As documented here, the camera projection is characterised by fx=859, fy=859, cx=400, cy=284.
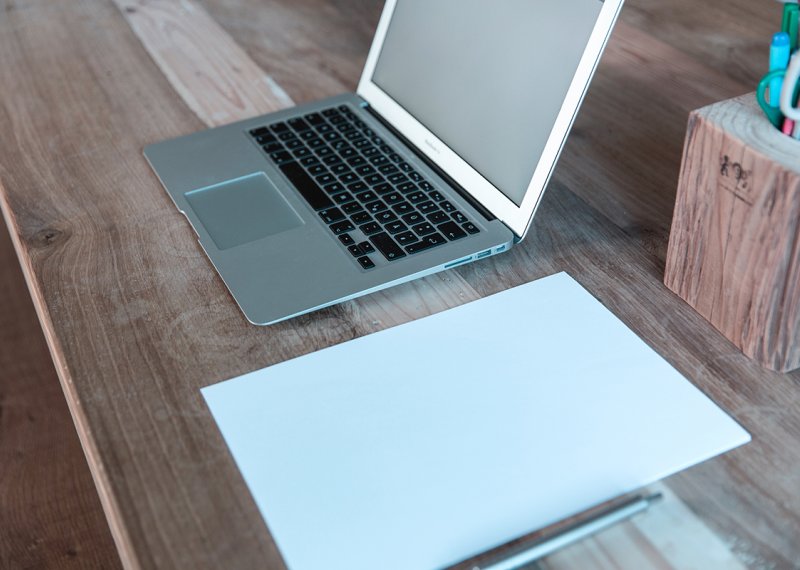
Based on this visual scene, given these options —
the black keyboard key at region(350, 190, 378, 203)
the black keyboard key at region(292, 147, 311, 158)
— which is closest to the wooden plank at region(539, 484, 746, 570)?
the black keyboard key at region(350, 190, 378, 203)

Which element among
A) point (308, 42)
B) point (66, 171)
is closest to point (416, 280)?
point (66, 171)

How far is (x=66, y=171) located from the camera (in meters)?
0.87

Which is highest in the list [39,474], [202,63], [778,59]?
[778,59]

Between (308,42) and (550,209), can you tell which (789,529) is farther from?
(308,42)

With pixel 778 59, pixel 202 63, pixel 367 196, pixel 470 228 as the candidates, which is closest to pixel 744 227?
pixel 778 59

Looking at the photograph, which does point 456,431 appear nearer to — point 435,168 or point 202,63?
point 435,168

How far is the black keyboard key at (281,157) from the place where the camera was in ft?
2.82

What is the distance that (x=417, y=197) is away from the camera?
0.78 meters

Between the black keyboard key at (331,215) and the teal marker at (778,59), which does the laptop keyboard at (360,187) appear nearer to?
the black keyboard key at (331,215)

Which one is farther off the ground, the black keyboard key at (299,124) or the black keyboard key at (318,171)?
the black keyboard key at (318,171)

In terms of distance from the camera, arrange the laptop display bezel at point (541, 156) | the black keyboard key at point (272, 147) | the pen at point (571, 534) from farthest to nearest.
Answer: the black keyboard key at point (272, 147)
the laptop display bezel at point (541, 156)
the pen at point (571, 534)

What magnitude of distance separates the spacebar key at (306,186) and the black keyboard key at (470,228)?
13 centimetres

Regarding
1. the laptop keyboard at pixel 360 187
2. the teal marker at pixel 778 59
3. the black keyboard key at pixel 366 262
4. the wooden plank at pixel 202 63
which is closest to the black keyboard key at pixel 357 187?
the laptop keyboard at pixel 360 187

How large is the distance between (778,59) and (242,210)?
1.52ft
